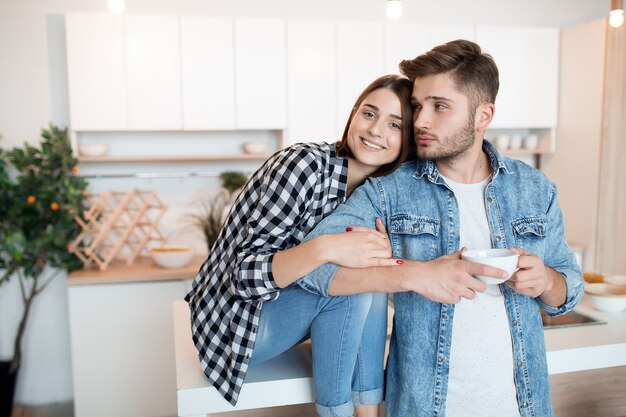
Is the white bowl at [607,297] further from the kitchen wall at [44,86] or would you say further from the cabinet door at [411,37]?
the kitchen wall at [44,86]

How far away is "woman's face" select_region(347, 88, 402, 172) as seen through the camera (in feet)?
5.39

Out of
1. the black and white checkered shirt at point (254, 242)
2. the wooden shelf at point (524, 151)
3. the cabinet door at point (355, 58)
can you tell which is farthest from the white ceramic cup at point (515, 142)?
the black and white checkered shirt at point (254, 242)

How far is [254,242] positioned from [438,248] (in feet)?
1.56

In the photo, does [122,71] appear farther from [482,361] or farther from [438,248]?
[482,361]

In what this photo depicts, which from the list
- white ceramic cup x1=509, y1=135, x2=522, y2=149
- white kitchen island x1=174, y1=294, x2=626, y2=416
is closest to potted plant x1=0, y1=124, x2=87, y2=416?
white kitchen island x1=174, y1=294, x2=626, y2=416

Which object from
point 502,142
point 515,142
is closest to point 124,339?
point 502,142

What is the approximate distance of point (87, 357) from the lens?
3197 millimetres

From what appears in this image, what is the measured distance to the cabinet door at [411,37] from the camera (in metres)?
3.66

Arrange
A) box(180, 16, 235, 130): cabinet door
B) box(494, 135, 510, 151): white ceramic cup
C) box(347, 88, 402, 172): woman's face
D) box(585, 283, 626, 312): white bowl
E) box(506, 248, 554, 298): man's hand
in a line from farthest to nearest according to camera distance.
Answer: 1. box(494, 135, 510, 151): white ceramic cup
2. box(180, 16, 235, 130): cabinet door
3. box(585, 283, 626, 312): white bowl
4. box(347, 88, 402, 172): woman's face
5. box(506, 248, 554, 298): man's hand

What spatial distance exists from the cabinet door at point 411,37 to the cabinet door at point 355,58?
52 millimetres

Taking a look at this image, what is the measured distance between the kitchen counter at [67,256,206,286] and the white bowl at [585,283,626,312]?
6.38 ft

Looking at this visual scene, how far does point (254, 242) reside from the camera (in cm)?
153

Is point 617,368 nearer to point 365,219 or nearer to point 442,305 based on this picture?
point 442,305

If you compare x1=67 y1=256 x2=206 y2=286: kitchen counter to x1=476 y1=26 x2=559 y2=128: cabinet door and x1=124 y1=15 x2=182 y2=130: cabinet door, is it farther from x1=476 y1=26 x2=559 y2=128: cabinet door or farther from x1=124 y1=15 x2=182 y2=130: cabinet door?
x1=476 y1=26 x2=559 y2=128: cabinet door
